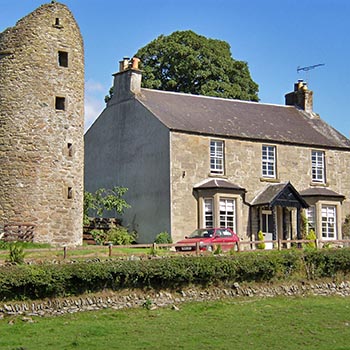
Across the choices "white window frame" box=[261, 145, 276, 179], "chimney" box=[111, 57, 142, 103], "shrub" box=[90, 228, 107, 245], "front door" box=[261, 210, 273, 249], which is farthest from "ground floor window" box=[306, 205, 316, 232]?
"shrub" box=[90, 228, 107, 245]

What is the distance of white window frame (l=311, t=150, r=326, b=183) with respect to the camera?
144 feet

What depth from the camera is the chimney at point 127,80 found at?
42.0 m

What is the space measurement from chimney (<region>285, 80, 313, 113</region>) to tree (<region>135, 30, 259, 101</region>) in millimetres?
7418

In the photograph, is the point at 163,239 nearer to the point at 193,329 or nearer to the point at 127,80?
the point at 127,80

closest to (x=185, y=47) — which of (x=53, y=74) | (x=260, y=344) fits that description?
(x=53, y=74)

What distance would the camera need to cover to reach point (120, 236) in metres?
38.4

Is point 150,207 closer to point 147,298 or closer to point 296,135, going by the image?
point 296,135

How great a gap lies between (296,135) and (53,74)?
55.3 feet

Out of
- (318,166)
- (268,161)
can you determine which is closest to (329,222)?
(318,166)

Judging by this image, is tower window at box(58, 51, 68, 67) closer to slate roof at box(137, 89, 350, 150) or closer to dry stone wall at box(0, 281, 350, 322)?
slate roof at box(137, 89, 350, 150)

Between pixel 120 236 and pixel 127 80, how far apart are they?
9.63 meters

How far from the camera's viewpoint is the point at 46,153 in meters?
32.8

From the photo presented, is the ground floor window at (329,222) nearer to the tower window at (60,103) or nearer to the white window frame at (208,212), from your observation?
the white window frame at (208,212)

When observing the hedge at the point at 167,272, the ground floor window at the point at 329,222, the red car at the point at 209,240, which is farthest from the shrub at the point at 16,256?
the ground floor window at the point at 329,222
